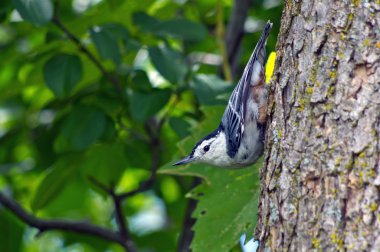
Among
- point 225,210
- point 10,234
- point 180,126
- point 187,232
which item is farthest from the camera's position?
point 10,234

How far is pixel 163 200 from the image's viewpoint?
5.21 meters

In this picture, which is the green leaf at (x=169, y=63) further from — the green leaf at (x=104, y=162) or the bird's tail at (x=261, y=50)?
the green leaf at (x=104, y=162)

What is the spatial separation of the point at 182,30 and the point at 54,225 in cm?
132

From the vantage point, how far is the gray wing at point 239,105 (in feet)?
11.4

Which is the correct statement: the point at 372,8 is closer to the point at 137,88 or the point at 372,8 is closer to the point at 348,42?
the point at 348,42

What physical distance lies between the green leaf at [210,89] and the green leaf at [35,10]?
865 mm

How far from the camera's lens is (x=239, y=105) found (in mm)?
3572

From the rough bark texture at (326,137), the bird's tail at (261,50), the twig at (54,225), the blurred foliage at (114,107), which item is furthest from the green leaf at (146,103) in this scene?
the rough bark texture at (326,137)

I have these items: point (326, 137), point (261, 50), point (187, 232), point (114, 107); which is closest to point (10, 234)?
point (187, 232)

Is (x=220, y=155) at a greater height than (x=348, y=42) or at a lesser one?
lesser

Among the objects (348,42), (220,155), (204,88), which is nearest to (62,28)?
(204,88)

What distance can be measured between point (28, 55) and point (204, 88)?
1066mm

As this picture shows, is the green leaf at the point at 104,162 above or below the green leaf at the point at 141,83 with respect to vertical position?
below

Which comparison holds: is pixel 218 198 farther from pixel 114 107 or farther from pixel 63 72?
pixel 63 72
